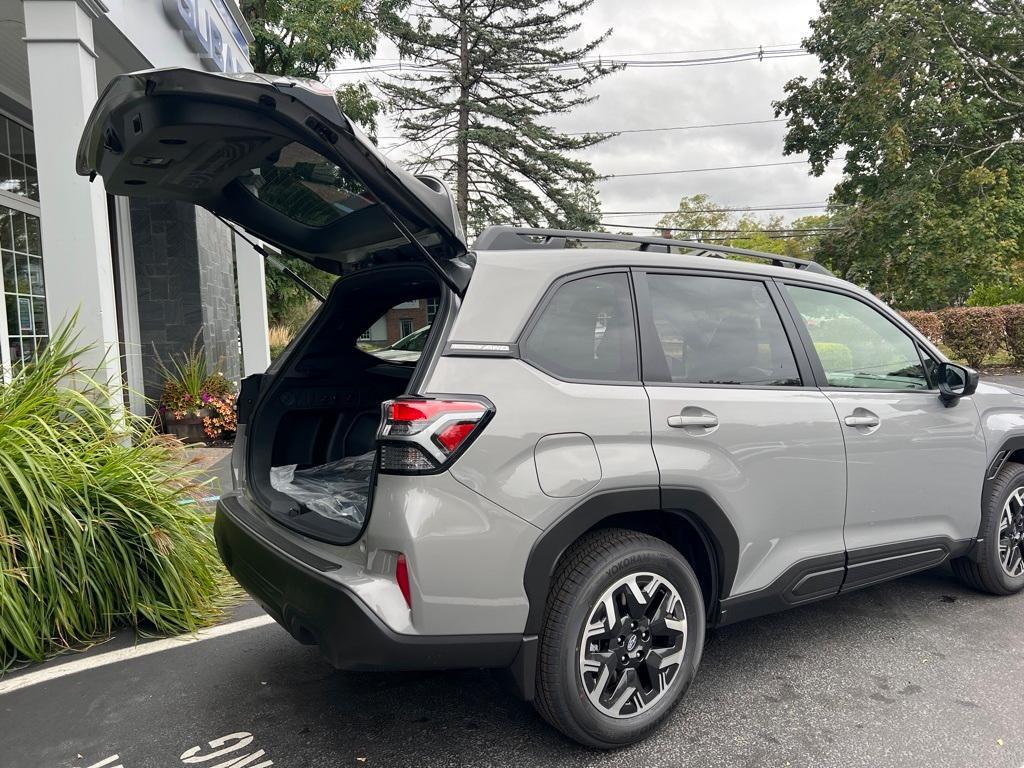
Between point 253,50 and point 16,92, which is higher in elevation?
point 253,50

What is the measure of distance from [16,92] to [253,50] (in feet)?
23.8

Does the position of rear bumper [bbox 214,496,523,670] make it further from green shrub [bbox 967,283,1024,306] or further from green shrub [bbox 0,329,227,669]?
green shrub [bbox 967,283,1024,306]

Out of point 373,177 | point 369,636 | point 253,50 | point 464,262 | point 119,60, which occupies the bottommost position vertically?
point 369,636

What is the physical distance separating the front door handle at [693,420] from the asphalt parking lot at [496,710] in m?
1.14

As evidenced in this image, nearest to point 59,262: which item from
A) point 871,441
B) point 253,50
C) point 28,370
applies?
point 28,370

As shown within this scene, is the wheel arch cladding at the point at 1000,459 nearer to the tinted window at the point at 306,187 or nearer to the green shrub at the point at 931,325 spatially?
the tinted window at the point at 306,187

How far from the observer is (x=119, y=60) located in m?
6.57

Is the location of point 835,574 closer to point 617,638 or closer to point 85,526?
point 617,638

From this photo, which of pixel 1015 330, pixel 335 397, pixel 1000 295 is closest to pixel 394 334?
pixel 335 397

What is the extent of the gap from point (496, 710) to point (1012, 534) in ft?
9.99

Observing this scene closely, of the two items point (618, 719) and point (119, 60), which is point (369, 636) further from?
point (119, 60)

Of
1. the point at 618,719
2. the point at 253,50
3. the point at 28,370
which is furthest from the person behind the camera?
the point at 253,50

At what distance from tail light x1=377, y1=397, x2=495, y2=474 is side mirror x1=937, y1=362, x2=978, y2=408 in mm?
2565

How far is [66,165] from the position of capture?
4.91 m
